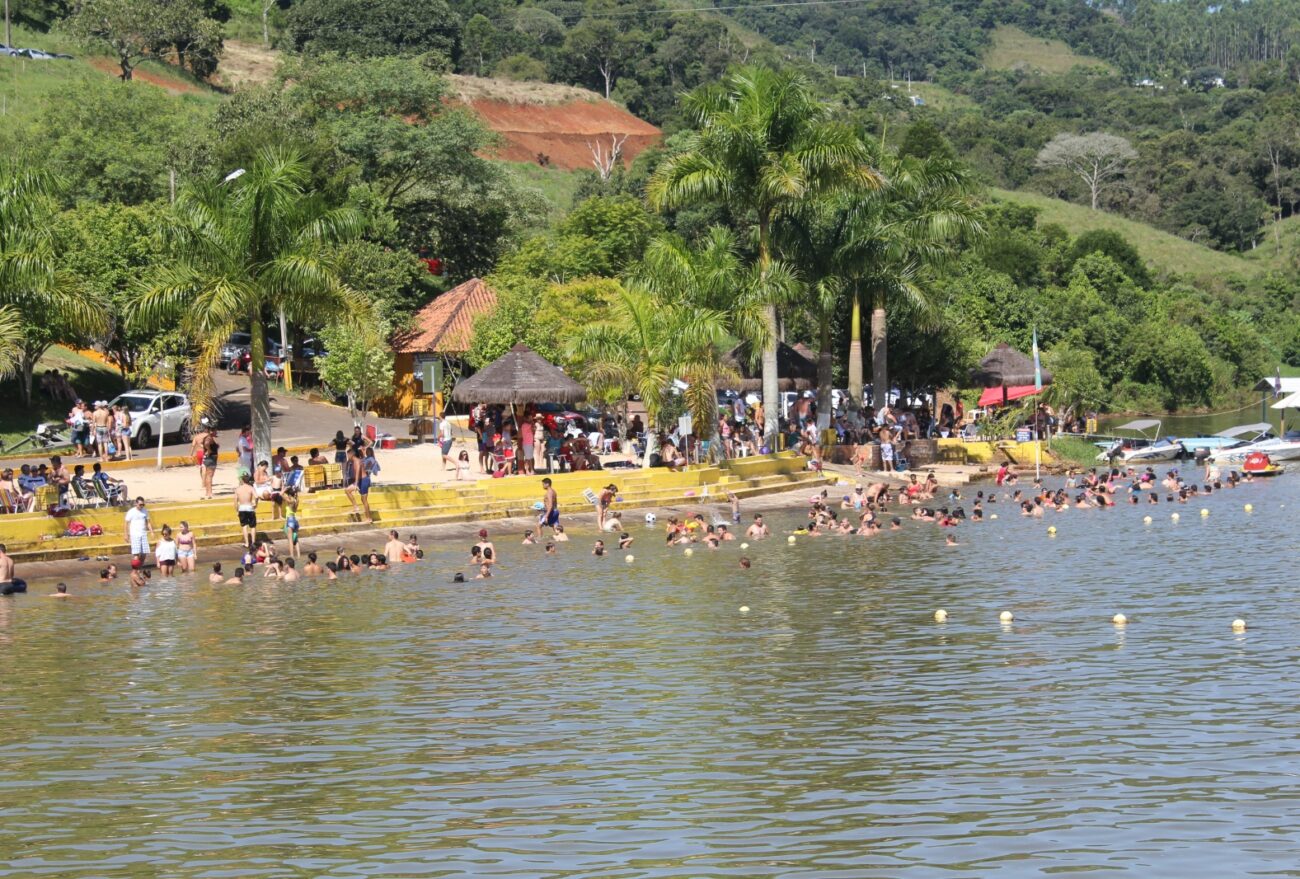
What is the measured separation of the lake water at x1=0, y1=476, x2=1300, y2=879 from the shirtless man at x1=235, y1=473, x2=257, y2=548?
2.40 meters

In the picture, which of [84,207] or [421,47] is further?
[421,47]

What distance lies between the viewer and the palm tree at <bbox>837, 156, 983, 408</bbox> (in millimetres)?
46531

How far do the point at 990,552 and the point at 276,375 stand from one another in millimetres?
32147

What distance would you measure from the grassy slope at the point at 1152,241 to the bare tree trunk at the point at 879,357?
69297 mm

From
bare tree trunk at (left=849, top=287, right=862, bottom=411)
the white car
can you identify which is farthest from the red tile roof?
bare tree trunk at (left=849, top=287, right=862, bottom=411)

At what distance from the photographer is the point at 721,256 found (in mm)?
40281

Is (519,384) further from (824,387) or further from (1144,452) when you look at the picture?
(1144,452)

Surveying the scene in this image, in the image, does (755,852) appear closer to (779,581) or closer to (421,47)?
(779,581)

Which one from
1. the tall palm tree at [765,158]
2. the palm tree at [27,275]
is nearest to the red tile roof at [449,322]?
the tall palm tree at [765,158]

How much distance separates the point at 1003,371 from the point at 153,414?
28614 mm

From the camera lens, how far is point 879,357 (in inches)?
1955

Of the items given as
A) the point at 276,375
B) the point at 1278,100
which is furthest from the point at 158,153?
the point at 1278,100

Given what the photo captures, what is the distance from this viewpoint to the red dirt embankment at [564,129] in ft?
423

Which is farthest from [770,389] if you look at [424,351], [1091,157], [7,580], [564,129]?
[1091,157]
